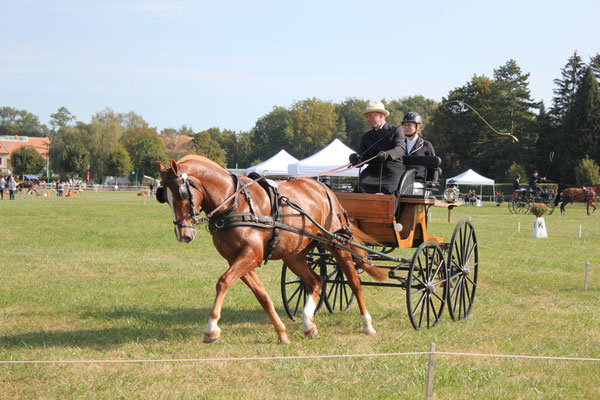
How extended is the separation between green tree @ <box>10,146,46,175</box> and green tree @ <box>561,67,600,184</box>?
8245 cm

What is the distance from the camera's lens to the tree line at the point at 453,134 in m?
55.5

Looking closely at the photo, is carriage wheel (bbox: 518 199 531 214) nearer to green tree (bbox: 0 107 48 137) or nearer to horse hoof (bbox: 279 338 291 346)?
horse hoof (bbox: 279 338 291 346)

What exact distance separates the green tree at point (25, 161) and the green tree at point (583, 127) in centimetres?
8245

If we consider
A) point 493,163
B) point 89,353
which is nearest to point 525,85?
point 493,163

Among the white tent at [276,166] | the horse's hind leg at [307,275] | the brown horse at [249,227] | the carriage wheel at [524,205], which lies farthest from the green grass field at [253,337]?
the carriage wheel at [524,205]

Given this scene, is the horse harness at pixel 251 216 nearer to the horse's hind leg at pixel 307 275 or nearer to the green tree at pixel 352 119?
the horse's hind leg at pixel 307 275

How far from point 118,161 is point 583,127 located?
208ft

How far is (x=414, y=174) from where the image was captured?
757 centimetres

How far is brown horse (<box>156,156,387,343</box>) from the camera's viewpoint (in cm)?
537

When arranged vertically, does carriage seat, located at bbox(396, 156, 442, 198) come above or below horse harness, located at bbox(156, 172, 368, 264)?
above

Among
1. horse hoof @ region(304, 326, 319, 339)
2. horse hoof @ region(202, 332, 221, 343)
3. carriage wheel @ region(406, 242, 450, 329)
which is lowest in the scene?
horse hoof @ region(304, 326, 319, 339)

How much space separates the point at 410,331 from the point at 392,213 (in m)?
1.42

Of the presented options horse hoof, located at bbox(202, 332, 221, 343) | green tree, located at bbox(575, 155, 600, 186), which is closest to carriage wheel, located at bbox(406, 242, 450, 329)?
horse hoof, located at bbox(202, 332, 221, 343)

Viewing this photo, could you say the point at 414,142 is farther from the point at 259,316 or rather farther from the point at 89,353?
the point at 89,353
